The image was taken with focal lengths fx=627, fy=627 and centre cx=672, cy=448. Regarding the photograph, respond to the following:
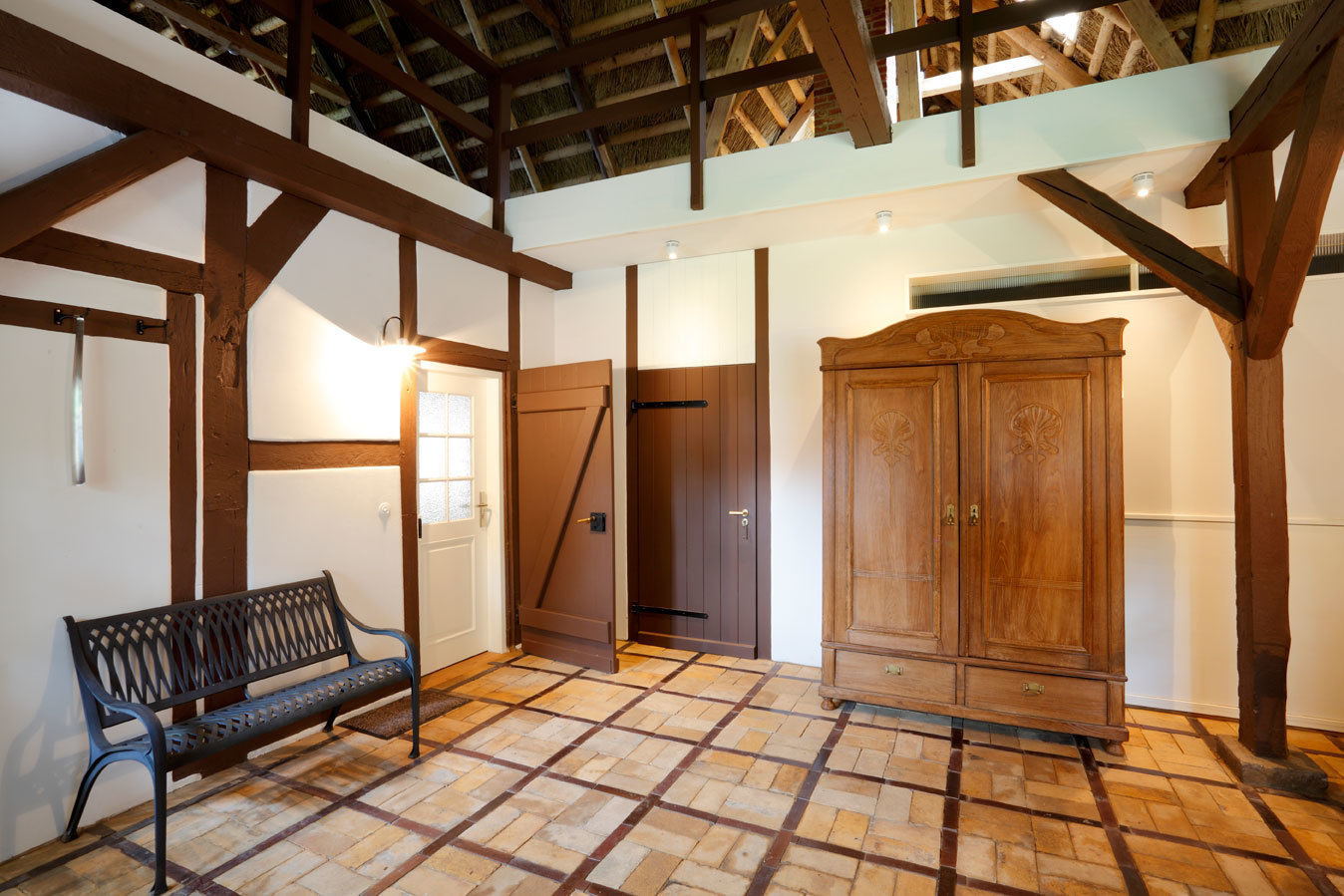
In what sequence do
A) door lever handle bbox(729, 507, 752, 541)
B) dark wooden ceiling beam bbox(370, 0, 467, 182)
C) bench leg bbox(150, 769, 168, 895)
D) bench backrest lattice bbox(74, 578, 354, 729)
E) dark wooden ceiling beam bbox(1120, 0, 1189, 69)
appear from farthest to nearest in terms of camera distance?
1. dark wooden ceiling beam bbox(370, 0, 467, 182)
2. door lever handle bbox(729, 507, 752, 541)
3. dark wooden ceiling beam bbox(1120, 0, 1189, 69)
4. bench backrest lattice bbox(74, 578, 354, 729)
5. bench leg bbox(150, 769, 168, 895)

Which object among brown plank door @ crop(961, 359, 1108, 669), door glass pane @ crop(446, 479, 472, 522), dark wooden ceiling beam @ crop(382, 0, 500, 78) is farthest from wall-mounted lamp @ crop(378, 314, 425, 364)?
brown plank door @ crop(961, 359, 1108, 669)

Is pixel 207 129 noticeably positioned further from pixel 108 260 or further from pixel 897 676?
pixel 897 676

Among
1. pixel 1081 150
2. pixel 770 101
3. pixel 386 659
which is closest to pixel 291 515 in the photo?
pixel 386 659

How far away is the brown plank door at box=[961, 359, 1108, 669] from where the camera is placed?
317 centimetres

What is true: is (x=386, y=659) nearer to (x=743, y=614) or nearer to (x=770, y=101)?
(x=743, y=614)

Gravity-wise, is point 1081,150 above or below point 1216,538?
above

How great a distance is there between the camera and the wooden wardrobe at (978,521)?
316 cm

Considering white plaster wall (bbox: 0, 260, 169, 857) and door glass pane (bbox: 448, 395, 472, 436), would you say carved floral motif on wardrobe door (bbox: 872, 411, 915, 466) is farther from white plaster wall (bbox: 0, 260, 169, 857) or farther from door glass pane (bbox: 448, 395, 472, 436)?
white plaster wall (bbox: 0, 260, 169, 857)

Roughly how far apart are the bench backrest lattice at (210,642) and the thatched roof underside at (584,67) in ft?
13.4

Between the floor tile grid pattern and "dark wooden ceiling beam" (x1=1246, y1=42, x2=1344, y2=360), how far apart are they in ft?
7.00

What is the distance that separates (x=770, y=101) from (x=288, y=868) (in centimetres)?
679

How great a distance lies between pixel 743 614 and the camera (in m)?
4.63

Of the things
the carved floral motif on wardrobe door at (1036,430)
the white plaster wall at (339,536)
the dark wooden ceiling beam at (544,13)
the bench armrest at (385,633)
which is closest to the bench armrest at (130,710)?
the white plaster wall at (339,536)

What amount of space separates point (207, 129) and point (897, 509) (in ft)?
12.7
